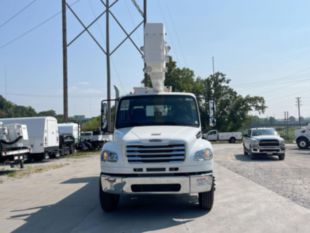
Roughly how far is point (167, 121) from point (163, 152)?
1550mm

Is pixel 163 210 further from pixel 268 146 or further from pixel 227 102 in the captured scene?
pixel 227 102

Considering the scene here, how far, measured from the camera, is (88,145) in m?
39.1

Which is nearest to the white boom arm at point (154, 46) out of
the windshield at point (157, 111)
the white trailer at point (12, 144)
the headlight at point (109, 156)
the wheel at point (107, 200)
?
the windshield at point (157, 111)

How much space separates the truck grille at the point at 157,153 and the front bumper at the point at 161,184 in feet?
1.14

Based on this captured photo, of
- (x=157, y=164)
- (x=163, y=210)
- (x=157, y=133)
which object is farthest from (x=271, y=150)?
(x=157, y=164)

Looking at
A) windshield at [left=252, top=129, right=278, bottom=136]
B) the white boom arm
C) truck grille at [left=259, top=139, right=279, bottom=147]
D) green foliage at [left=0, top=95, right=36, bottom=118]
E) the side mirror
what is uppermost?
green foliage at [left=0, top=95, right=36, bottom=118]

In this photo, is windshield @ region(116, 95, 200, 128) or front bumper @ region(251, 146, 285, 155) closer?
windshield @ region(116, 95, 200, 128)

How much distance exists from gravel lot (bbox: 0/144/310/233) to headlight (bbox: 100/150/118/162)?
1180mm

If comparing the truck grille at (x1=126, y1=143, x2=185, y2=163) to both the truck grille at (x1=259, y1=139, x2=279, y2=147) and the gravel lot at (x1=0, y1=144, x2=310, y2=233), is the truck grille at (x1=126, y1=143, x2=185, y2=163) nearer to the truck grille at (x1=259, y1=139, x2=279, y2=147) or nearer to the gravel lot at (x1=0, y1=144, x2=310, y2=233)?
the gravel lot at (x1=0, y1=144, x2=310, y2=233)

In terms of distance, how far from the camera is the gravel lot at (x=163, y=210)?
769 cm

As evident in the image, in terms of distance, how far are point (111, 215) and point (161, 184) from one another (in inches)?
55.9

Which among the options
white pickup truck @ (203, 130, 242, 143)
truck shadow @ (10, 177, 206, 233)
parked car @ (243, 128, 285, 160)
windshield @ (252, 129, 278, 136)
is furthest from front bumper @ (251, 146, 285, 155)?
white pickup truck @ (203, 130, 242, 143)

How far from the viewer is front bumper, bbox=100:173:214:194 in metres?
8.29

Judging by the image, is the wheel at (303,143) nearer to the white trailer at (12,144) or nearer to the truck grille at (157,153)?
the white trailer at (12,144)
